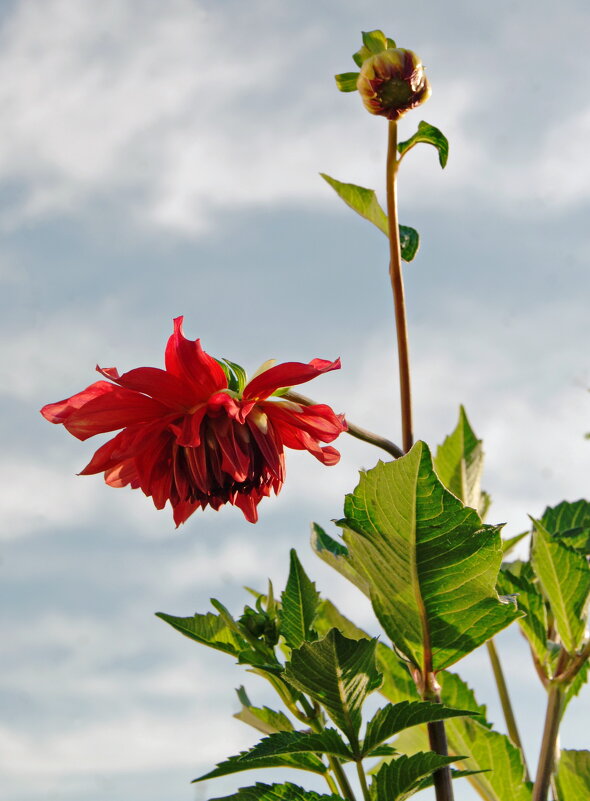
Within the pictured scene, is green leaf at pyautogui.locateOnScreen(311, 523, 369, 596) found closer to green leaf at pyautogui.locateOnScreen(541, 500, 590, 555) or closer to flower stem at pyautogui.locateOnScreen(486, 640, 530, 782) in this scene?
flower stem at pyautogui.locateOnScreen(486, 640, 530, 782)

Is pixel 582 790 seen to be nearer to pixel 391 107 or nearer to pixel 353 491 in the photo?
pixel 353 491

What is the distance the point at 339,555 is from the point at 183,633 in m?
0.22

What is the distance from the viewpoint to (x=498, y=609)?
981mm

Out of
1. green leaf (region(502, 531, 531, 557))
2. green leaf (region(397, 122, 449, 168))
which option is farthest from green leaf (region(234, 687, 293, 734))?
green leaf (region(397, 122, 449, 168))

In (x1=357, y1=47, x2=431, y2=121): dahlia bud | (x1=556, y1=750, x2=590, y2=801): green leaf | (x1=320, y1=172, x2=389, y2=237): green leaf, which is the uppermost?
(x1=357, y1=47, x2=431, y2=121): dahlia bud

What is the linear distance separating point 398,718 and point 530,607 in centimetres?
49

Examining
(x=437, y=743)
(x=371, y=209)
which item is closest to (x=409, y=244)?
(x=371, y=209)

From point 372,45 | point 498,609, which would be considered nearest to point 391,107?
point 372,45

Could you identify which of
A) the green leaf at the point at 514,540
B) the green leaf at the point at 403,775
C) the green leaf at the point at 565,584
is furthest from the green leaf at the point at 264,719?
the green leaf at the point at 514,540

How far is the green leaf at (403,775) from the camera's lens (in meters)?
0.89

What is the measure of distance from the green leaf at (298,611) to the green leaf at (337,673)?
0.15 meters

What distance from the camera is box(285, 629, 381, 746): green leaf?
900 millimetres

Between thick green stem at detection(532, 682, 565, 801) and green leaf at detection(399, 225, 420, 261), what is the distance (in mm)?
682

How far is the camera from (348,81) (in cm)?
124
